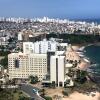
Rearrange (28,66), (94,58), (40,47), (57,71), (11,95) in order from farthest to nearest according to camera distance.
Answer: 1. (94,58)
2. (40,47)
3. (28,66)
4. (57,71)
5. (11,95)

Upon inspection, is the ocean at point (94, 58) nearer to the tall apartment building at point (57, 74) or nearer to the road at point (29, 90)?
the tall apartment building at point (57, 74)

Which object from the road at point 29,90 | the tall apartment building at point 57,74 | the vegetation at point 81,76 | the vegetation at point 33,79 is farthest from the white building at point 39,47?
the road at point 29,90

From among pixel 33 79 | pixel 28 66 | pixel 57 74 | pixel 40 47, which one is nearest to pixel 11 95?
pixel 57 74

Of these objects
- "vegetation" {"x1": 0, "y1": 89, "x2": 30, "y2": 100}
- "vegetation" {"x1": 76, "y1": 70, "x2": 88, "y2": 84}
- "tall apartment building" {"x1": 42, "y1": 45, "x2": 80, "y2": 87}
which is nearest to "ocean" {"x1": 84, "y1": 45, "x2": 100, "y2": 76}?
"vegetation" {"x1": 76, "y1": 70, "x2": 88, "y2": 84}

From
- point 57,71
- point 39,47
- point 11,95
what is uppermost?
point 39,47

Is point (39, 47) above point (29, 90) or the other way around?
above

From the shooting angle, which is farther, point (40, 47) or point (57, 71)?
point (40, 47)

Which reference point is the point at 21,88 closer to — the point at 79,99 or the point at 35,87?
the point at 35,87

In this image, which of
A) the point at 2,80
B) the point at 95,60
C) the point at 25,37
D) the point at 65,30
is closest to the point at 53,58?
the point at 2,80

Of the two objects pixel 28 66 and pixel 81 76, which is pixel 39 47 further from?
pixel 81 76
